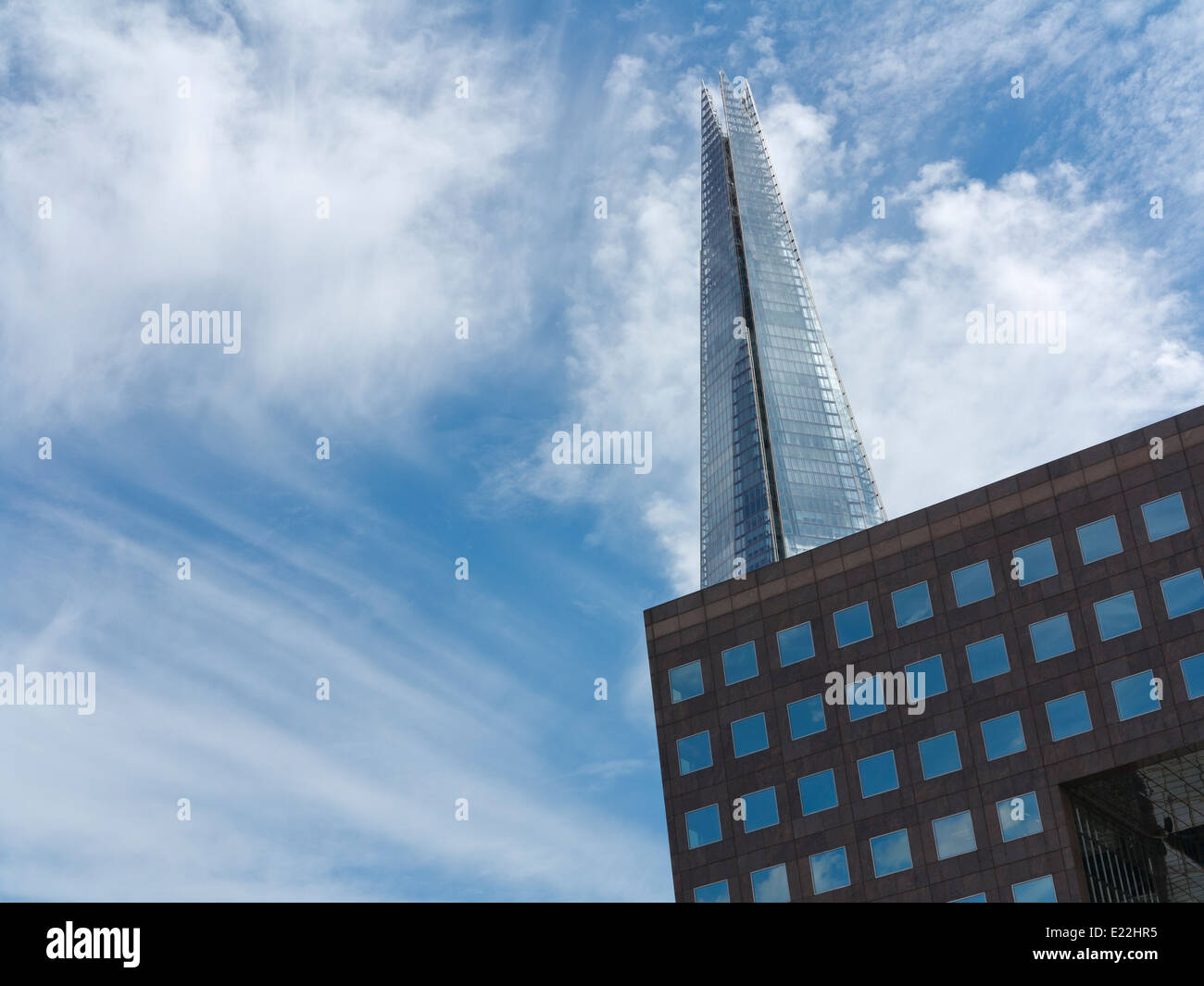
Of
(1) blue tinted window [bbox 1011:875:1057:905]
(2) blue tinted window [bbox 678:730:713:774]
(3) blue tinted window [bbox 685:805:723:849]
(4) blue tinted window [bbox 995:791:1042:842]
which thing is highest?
(2) blue tinted window [bbox 678:730:713:774]

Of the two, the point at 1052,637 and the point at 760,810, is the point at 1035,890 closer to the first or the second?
the point at 1052,637

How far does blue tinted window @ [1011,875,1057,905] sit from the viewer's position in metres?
63.7

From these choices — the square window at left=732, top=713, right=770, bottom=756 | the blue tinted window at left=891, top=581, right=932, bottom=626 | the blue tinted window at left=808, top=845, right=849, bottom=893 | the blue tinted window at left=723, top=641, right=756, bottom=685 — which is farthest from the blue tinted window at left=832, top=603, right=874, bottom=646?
the blue tinted window at left=808, top=845, right=849, bottom=893

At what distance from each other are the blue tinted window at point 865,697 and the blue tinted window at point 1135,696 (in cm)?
1121

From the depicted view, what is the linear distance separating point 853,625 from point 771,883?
13.4 meters

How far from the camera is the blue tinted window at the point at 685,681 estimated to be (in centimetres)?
7712

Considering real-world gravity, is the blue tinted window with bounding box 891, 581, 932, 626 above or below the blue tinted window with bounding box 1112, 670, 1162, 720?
above

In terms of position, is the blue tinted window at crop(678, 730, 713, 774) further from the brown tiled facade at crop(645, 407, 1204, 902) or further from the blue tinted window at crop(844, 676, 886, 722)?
the blue tinted window at crop(844, 676, 886, 722)

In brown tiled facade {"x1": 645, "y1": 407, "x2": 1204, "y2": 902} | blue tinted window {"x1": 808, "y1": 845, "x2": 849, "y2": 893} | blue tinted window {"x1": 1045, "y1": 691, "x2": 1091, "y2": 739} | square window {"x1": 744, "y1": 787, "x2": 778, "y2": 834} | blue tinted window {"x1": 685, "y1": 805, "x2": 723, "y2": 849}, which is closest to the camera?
brown tiled facade {"x1": 645, "y1": 407, "x2": 1204, "y2": 902}

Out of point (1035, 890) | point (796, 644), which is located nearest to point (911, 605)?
point (796, 644)

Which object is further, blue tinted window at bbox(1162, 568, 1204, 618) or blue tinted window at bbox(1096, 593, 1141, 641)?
blue tinted window at bbox(1096, 593, 1141, 641)

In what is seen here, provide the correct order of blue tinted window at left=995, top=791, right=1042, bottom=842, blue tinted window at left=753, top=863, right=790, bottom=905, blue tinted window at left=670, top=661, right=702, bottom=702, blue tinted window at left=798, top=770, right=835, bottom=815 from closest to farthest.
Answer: blue tinted window at left=995, top=791, right=1042, bottom=842 < blue tinted window at left=753, top=863, right=790, bottom=905 < blue tinted window at left=798, top=770, right=835, bottom=815 < blue tinted window at left=670, top=661, right=702, bottom=702

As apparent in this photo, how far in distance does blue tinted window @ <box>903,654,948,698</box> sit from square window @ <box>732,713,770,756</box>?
802cm
